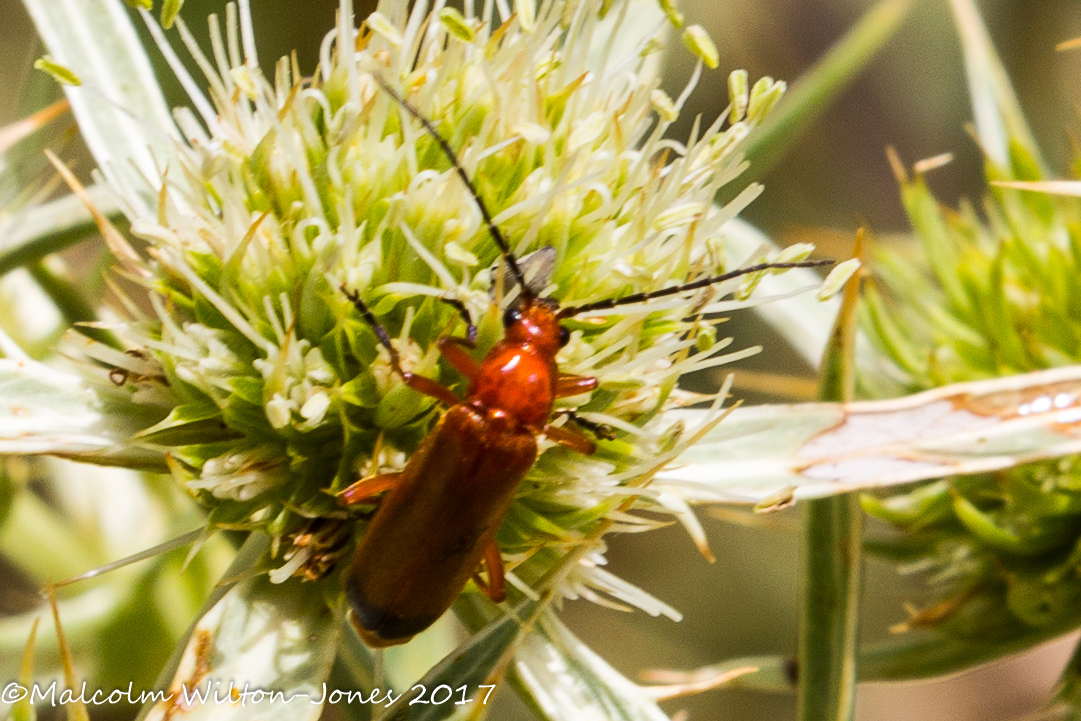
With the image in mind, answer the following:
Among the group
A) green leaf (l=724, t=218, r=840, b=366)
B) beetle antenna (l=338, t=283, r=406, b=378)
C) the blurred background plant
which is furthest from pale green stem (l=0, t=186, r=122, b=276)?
green leaf (l=724, t=218, r=840, b=366)

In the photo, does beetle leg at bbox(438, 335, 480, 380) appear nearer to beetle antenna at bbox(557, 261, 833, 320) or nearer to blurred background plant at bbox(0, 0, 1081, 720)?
beetle antenna at bbox(557, 261, 833, 320)

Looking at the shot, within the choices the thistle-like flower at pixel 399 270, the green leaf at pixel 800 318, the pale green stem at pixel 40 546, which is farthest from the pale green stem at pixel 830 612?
the pale green stem at pixel 40 546

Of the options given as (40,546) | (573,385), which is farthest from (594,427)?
(40,546)

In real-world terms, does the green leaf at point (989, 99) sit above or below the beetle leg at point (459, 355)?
below

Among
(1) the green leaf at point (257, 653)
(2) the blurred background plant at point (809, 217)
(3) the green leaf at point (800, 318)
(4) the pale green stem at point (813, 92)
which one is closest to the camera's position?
(1) the green leaf at point (257, 653)

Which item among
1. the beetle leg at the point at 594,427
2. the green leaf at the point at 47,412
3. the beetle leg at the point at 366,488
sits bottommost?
the beetle leg at the point at 594,427

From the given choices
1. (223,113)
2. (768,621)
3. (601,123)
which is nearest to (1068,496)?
(601,123)

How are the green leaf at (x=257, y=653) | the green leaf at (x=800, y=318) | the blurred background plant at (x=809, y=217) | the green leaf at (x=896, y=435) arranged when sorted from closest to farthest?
the green leaf at (x=257, y=653) < the green leaf at (x=896, y=435) < the green leaf at (x=800, y=318) < the blurred background plant at (x=809, y=217)

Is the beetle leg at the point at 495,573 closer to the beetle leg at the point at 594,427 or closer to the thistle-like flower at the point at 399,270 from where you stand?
the thistle-like flower at the point at 399,270
